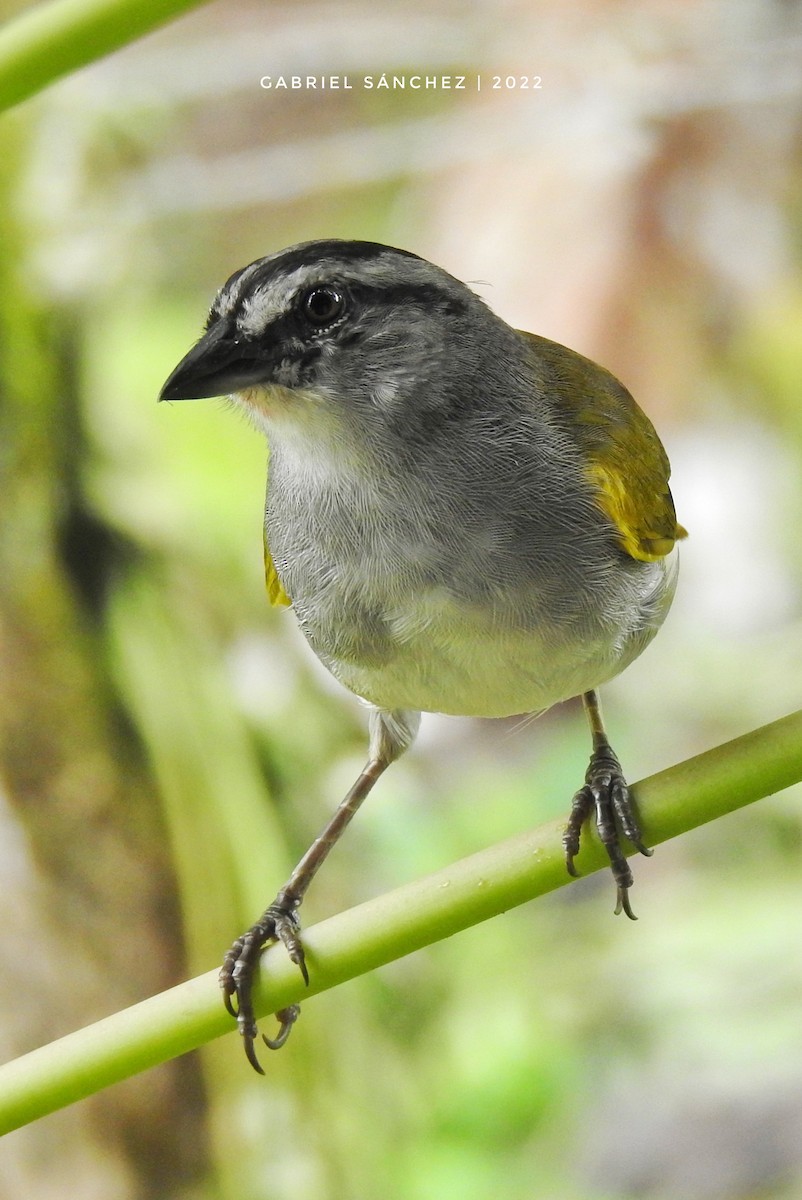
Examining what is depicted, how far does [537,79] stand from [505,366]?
1.98m

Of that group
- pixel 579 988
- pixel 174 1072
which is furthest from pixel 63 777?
pixel 579 988

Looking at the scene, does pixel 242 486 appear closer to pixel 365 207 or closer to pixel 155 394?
pixel 155 394

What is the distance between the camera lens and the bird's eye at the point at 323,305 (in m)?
1.13

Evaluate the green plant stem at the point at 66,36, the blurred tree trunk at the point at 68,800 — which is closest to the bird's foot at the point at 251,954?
the green plant stem at the point at 66,36

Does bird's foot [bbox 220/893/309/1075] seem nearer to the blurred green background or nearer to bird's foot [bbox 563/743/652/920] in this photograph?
bird's foot [bbox 563/743/652/920]

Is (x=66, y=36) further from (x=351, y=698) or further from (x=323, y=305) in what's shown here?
(x=351, y=698)

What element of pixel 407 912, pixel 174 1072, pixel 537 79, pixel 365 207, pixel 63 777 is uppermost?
pixel 537 79

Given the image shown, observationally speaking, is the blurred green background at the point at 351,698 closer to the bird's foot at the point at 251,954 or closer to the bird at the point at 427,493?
the bird's foot at the point at 251,954

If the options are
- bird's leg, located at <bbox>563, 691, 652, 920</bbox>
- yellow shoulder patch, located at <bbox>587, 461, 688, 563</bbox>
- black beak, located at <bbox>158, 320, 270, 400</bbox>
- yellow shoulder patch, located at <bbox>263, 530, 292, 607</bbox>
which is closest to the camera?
black beak, located at <bbox>158, 320, 270, 400</bbox>

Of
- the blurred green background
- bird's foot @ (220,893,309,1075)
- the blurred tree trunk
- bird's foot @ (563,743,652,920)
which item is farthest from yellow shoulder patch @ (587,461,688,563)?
the blurred tree trunk

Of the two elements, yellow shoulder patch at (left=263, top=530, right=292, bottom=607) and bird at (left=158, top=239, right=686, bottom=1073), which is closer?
bird at (left=158, top=239, right=686, bottom=1073)

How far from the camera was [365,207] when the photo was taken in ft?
9.96

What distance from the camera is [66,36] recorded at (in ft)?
3.12

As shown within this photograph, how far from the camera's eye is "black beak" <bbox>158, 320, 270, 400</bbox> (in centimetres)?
107
